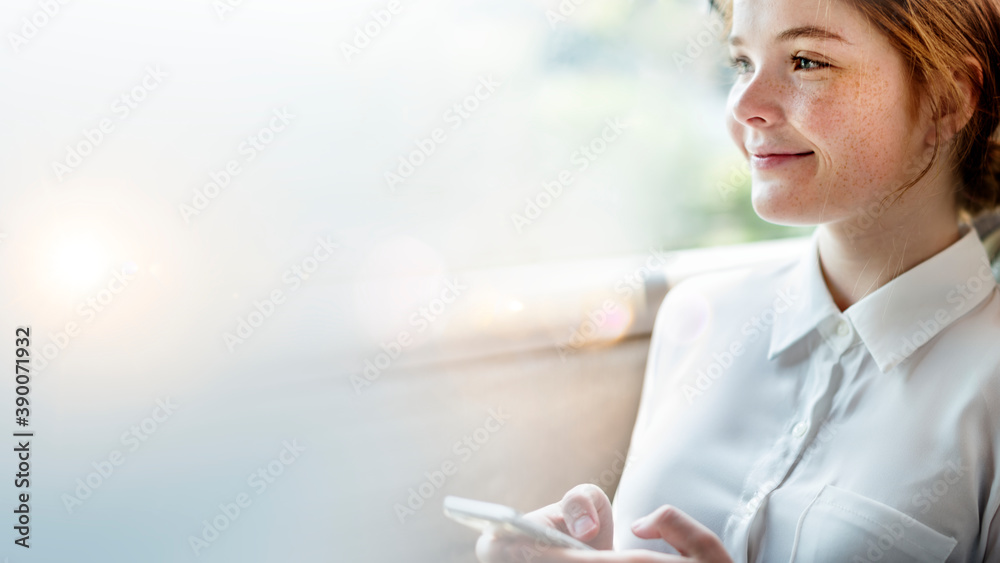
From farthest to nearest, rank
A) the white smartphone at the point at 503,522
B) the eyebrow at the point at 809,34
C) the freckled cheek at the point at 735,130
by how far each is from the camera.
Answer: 1. the freckled cheek at the point at 735,130
2. the eyebrow at the point at 809,34
3. the white smartphone at the point at 503,522

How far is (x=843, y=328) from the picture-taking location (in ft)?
3.21

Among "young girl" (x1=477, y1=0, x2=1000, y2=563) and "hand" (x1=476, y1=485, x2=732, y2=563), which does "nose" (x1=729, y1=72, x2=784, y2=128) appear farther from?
"hand" (x1=476, y1=485, x2=732, y2=563)

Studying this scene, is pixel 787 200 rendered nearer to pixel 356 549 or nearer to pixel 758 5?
pixel 758 5

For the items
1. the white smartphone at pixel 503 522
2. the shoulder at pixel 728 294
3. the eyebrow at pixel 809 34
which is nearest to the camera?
the white smartphone at pixel 503 522

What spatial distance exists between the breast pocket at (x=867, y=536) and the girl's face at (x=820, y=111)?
346mm

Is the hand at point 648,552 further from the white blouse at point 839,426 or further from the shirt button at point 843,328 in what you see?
the shirt button at point 843,328

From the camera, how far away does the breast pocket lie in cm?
80

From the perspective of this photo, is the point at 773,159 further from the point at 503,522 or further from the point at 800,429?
the point at 503,522

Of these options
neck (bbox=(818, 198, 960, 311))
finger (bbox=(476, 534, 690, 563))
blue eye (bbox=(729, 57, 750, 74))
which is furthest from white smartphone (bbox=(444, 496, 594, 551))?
blue eye (bbox=(729, 57, 750, 74))

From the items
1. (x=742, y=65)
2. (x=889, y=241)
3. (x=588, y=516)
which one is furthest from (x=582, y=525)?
(x=742, y=65)

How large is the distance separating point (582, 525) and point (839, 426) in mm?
346

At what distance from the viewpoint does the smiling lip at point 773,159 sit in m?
0.90

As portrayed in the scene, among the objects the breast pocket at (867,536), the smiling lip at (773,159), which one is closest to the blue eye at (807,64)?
the smiling lip at (773,159)

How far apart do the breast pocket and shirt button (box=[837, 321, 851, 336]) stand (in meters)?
0.23
